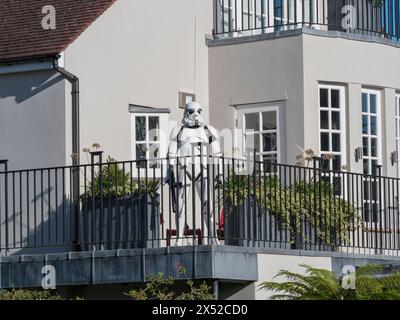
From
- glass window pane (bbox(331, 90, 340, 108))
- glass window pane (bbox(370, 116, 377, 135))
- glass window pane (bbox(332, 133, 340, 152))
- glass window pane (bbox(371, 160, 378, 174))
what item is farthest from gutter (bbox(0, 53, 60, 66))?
glass window pane (bbox(370, 116, 377, 135))

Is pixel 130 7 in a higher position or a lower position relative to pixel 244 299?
higher

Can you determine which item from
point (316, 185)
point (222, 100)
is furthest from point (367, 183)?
point (222, 100)

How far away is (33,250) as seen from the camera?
932 inches

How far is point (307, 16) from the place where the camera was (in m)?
27.7

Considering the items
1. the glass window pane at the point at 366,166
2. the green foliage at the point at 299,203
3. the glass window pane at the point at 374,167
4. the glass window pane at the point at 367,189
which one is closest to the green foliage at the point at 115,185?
the green foliage at the point at 299,203

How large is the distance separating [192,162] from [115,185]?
1.18m

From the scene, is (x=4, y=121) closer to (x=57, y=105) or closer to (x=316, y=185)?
(x=57, y=105)

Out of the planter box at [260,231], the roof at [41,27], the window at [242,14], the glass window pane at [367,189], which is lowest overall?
the planter box at [260,231]

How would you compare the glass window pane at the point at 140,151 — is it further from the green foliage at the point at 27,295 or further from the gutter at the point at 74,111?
the green foliage at the point at 27,295

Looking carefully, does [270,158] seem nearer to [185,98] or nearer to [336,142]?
[336,142]

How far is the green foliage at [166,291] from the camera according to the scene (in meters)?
19.9

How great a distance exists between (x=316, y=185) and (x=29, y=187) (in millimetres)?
4361

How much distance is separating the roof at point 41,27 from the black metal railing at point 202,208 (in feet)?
6.19

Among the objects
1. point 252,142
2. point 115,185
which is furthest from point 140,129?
point 115,185
